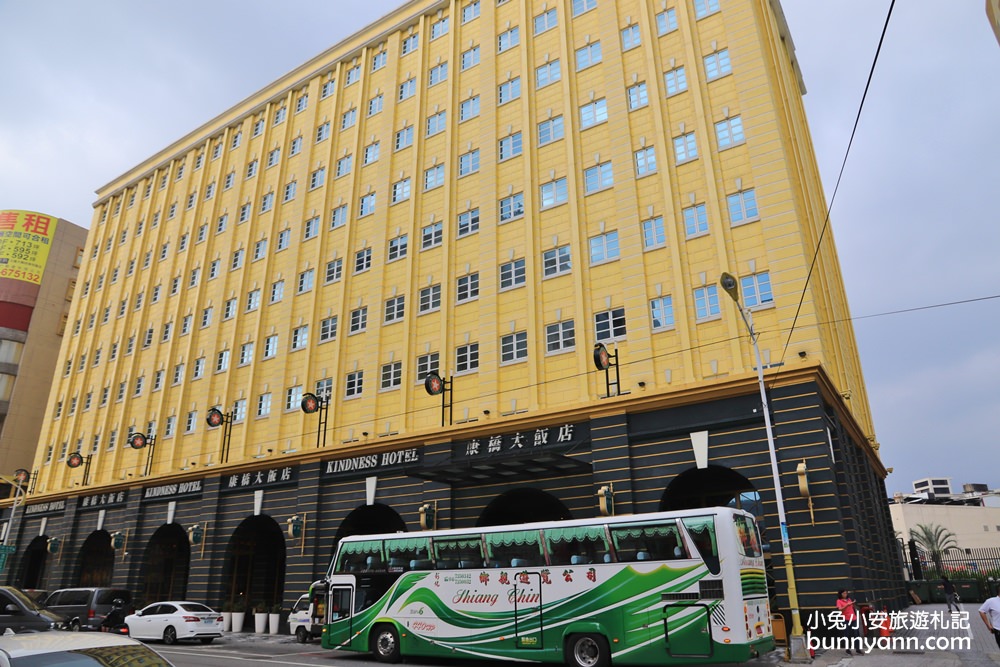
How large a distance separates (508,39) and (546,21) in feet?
7.06

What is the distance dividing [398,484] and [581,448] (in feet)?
28.8

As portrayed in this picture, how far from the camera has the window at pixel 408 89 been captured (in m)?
36.4

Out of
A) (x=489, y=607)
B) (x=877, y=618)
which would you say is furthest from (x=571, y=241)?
(x=877, y=618)

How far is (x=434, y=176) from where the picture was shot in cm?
3334

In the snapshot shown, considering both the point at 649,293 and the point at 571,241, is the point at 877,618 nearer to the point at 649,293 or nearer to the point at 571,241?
the point at 649,293

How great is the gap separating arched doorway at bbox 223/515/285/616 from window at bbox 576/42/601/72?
2677 centimetres

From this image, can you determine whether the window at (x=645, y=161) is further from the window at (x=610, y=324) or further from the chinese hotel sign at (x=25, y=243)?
the chinese hotel sign at (x=25, y=243)

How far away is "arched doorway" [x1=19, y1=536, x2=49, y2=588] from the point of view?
46438 millimetres

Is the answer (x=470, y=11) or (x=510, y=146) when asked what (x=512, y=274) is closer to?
(x=510, y=146)

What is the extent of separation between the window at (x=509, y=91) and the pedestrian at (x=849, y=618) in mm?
24248

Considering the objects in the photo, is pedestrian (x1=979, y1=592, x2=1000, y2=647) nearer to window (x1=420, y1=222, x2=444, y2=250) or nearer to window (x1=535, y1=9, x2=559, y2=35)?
window (x1=420, y1=222, x2=444, y2=250)

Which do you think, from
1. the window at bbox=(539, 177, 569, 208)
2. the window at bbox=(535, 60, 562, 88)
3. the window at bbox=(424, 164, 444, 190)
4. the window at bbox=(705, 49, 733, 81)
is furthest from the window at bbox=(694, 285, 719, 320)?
the window at bbox=(424, 164, 444, 190)

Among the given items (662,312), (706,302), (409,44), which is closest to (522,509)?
(662,312)

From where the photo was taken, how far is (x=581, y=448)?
23.9m
